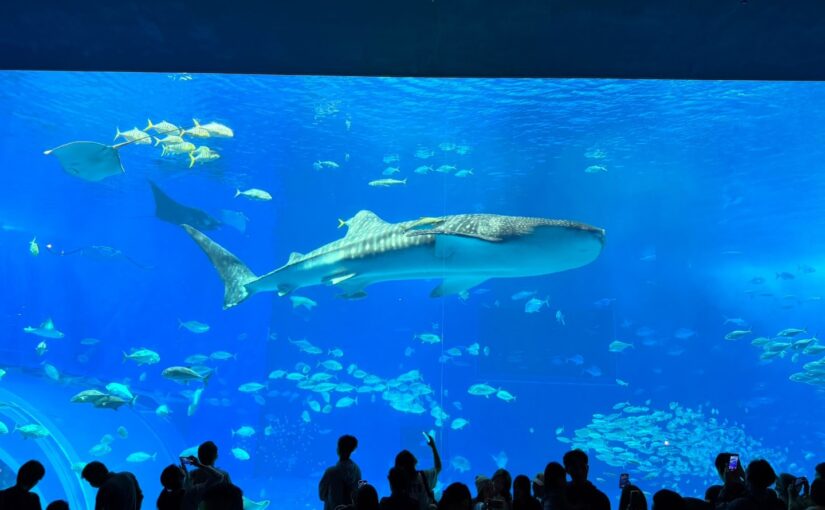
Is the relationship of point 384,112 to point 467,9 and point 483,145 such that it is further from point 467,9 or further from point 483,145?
point 467,9

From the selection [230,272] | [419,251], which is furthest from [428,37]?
[230,272]

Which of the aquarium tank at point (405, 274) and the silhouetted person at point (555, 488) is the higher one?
the aquarium tank at point (405, 274)

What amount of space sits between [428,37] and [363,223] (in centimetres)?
387

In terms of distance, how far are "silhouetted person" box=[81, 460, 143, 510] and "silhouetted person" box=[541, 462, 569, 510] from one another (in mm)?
1694

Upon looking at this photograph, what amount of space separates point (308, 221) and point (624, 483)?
23668mm

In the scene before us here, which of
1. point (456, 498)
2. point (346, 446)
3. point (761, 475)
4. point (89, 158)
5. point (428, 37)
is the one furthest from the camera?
point (89, 158)

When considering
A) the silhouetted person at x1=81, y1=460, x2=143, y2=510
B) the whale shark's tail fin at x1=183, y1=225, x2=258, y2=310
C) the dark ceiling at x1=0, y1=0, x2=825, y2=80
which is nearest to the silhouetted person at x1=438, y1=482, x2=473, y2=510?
the silhouetted person at x1=81, y1=460, x2=143, y2=510

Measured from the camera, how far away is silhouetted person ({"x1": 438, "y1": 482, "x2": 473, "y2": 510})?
1.91 metres

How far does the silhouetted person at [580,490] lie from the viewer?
6.72 feet

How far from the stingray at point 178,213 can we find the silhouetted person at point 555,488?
14015 millimetres

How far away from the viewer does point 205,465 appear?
2.50 metres

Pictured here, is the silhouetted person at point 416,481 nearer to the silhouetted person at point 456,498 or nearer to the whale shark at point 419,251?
the silhouetted person at point 456,498

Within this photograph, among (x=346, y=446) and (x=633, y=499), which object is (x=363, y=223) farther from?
(x=633, y=499)

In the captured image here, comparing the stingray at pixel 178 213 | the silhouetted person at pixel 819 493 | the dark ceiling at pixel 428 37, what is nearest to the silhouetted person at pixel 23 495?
the dark ceiling at pixel 428 37
